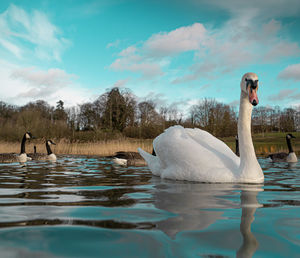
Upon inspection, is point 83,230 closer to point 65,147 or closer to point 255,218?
point 255,218

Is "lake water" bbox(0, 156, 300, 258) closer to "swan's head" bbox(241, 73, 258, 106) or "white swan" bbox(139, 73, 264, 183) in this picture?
"white swan" bbox(139, 73, 264, 183)

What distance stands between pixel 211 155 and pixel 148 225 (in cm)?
312

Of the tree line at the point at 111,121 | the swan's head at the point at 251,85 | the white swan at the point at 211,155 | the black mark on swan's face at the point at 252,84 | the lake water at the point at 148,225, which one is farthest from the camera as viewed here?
the tree line at the point at 111,121

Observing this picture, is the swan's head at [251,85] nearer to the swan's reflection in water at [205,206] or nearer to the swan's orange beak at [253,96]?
the swan's orange beak at [253,96]

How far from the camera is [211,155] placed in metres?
5.17

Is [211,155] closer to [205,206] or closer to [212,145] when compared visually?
[212,145]

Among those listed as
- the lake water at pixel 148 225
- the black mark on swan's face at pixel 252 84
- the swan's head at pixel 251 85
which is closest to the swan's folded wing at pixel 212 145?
Result: the swan's head at pixel 251 85

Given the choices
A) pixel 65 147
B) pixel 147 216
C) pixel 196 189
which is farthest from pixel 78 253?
pixel 65 147

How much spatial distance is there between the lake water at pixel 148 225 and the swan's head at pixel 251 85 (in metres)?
1.43

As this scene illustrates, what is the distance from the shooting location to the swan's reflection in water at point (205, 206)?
212 centimetres

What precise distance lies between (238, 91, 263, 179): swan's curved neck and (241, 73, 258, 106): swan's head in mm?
261

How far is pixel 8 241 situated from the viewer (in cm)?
188

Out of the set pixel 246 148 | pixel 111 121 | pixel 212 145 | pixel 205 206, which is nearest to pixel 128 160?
pixel 212 145

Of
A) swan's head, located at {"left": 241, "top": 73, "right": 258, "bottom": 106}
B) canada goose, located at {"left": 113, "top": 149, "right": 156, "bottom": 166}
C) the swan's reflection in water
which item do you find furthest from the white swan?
canada goose, located at {"left": 113, "top": 149, "right": 156, "bottom": 166}
